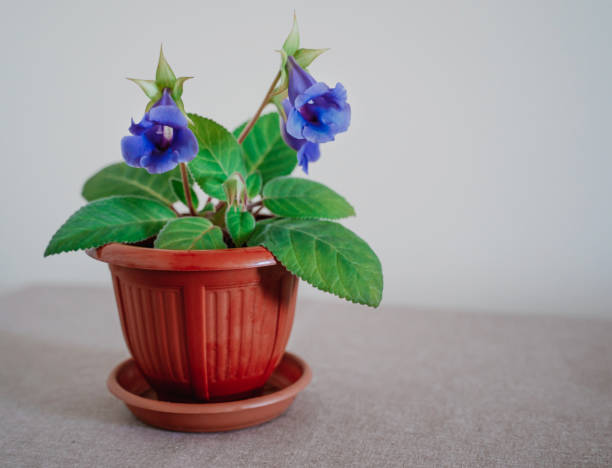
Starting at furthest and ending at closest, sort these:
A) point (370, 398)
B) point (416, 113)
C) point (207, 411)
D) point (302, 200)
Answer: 1. point (416, 113)
2. point (370, 398)
3. point (302, 200)
4. point (207, 411)

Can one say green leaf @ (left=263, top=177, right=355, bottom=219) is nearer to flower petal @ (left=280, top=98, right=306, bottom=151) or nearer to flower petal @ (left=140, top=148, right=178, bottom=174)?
flower petal @ (left=280, top=98, right=306, bottom=151)

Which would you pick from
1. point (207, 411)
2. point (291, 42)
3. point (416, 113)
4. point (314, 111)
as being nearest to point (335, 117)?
point (314, 111)

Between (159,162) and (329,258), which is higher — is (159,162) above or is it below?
above

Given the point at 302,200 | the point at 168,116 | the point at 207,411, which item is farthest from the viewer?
the point at 302,200

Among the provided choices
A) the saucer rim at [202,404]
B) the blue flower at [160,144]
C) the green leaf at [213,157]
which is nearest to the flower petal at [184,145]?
Answer: the blue flower at [160,144]

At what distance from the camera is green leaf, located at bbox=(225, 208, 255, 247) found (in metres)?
0.92

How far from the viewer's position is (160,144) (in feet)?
2.70

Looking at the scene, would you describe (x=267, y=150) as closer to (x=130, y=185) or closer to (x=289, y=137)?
(x=289, y=137)

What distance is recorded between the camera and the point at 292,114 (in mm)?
820

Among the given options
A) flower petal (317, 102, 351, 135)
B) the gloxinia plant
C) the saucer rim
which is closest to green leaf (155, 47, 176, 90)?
the gloxinia plant

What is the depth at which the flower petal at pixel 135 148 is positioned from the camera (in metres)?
0.80

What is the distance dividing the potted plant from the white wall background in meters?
0.97

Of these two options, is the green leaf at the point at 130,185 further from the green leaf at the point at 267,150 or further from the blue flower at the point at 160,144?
the blue flower at the point at 160,144

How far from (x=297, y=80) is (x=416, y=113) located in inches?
43.8
